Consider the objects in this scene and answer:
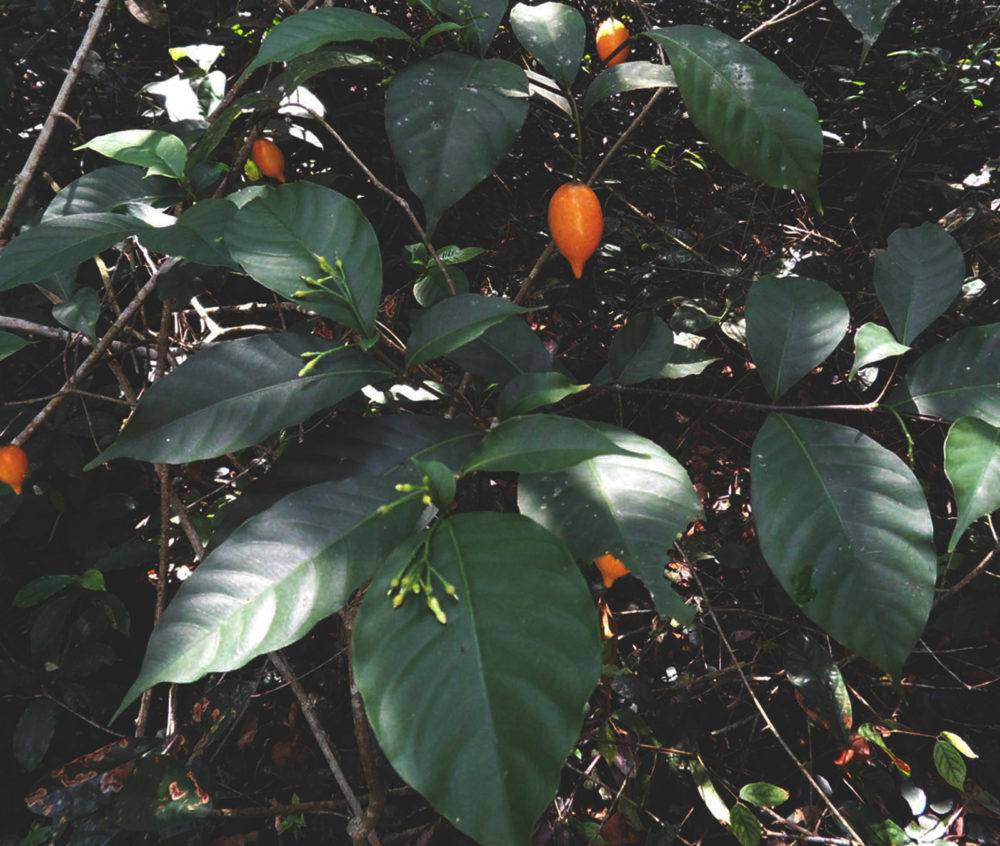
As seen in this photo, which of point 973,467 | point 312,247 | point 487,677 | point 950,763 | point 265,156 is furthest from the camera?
point 950,763

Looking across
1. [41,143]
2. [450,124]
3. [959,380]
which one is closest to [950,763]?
[959,380]

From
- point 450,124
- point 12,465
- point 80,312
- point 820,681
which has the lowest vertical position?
point 820,681

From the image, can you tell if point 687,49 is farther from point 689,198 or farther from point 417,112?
point 689,198

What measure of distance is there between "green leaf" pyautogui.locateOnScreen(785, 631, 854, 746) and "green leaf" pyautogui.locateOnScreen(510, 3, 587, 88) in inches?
41.9

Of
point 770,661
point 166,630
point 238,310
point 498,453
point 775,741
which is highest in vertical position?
point 498,453

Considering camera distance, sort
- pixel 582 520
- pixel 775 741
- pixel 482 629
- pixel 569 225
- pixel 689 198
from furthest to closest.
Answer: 1. pixel 689 198
2. pixel 775 741
3. pixel 569 225
4. pixel 582 520
5. pixel 482 629

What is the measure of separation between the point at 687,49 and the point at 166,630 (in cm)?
72

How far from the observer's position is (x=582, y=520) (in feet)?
1.94

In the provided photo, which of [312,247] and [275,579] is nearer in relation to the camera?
[275,579]

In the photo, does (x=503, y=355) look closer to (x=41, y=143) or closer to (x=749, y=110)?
(x=749, y=110)

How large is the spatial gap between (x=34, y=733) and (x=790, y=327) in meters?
1.47

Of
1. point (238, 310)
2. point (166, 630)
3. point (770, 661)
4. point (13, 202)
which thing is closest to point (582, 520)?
point (166, 630)

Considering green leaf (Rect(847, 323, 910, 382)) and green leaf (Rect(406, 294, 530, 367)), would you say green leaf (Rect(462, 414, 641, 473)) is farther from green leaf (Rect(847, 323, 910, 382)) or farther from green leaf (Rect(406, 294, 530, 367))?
green leaf (Rect(847, 323, 910, 382))

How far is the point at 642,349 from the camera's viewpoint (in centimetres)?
81
